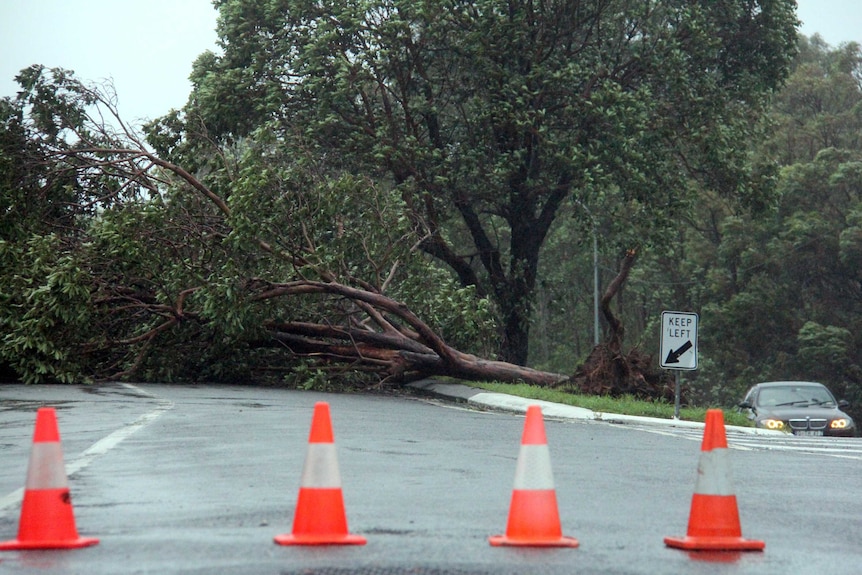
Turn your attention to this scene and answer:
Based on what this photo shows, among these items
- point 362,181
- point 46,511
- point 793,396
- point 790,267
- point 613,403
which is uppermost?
point 790,267

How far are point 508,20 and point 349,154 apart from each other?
466cm

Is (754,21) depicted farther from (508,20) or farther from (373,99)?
(373,99)

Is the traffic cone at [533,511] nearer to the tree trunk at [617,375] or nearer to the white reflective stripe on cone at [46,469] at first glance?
the white reflective stripe on cone at [46,469]

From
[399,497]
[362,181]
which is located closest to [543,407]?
[362,181]

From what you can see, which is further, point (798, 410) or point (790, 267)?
point (790, 267)

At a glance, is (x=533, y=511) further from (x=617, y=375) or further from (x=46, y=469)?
(x=617, y=375)

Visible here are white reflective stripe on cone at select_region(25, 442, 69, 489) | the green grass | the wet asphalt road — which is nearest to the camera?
the wet asphalt road

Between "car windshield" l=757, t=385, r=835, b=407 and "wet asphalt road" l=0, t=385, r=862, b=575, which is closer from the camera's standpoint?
"wet asphalt road" l=0, t=385, r=862, b=575

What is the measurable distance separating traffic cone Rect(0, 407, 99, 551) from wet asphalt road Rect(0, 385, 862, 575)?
13 cm

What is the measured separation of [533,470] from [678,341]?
550 inches

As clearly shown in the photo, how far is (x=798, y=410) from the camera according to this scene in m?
23.7

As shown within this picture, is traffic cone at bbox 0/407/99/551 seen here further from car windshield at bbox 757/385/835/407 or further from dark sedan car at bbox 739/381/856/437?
car windshield at bbox 757/385/835/407

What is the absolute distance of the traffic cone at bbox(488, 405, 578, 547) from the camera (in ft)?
20.4

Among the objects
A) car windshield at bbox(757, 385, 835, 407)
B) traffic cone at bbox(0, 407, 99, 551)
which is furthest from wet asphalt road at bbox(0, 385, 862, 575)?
car windshield at bbox(757, 385, 835, 407)
